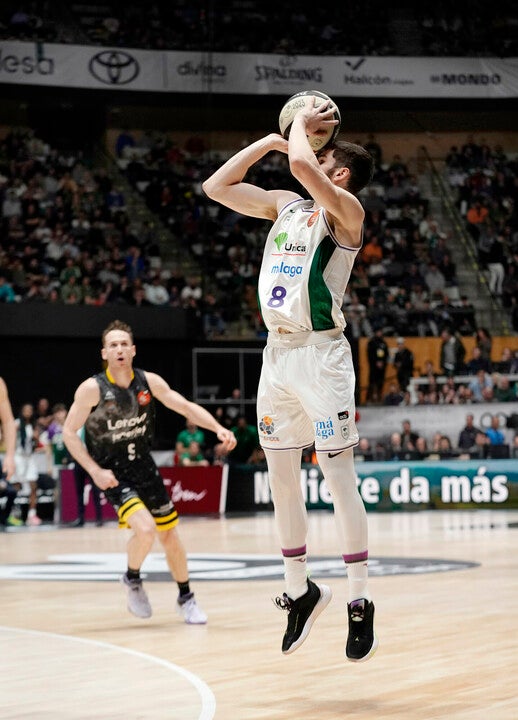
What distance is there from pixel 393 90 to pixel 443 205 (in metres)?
3.30

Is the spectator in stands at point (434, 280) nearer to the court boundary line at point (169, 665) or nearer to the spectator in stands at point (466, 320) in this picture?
the spectator in stands at point (466, 320)

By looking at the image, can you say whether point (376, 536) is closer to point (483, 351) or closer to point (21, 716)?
point (483, 351)

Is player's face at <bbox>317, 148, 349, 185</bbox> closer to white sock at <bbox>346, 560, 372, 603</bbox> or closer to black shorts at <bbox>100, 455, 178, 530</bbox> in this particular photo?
white sock at <bbox>346, 560, 372, 603</bbox>

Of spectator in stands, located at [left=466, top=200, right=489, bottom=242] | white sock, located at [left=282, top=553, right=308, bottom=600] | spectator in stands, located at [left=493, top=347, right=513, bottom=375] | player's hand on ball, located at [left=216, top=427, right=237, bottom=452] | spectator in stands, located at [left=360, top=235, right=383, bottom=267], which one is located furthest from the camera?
spectator in stands, located at [left=466, top=200, right=489, bottom=242]

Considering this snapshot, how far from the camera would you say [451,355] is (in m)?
25.4

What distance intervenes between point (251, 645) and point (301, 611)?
1.59 m

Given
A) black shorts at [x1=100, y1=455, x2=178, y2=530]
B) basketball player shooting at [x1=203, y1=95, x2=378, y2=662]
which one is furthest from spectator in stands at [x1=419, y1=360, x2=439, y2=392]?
basketball player shooting at [x1=203, y1=95, x2=378, y2=662]

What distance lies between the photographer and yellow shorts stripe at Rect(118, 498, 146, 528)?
352 inches

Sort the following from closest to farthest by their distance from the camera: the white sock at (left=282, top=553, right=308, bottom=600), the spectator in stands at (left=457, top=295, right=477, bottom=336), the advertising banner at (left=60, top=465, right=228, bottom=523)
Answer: the white sock at (left=282, top=553, right=308, bottom=600)
the advertising banner at (left=60, top=465, right=228, bottom=523)
the spectator in stands at (left=457, top=295, right=477, bottom=336)

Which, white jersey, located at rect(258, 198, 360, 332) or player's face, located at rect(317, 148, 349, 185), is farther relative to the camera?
player's face, located at rect(317, 148, 349, 185)

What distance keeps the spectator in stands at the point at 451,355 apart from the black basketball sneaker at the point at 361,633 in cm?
1958

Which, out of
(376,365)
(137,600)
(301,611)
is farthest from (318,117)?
(376,365)

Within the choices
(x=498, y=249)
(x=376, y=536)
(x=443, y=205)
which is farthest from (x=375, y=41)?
(x=376, y=536)

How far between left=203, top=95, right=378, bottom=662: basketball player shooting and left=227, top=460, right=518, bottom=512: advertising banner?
1579 cm
